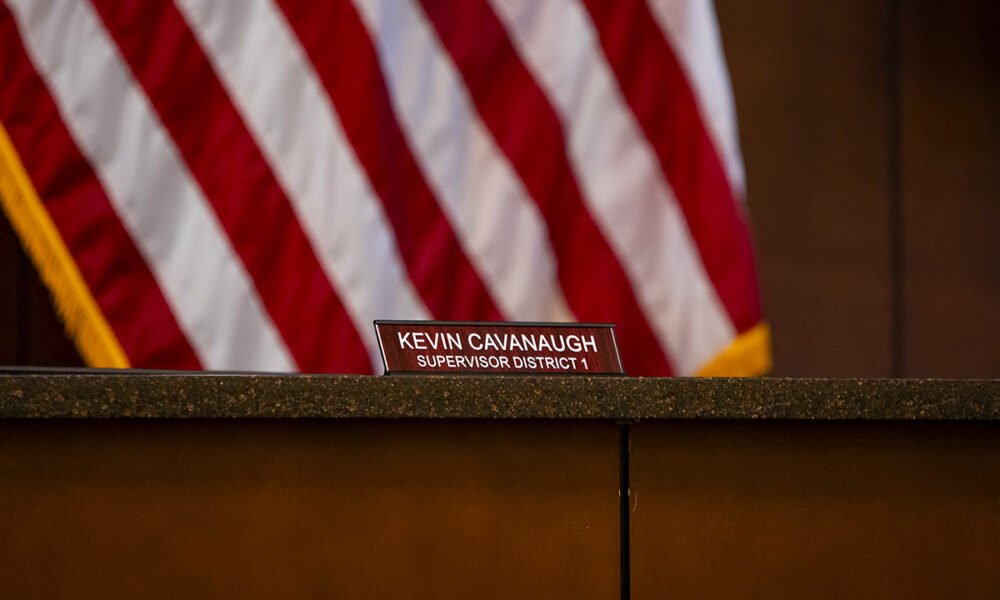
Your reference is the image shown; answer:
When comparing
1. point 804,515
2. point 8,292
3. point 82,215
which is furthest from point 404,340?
point 8,292

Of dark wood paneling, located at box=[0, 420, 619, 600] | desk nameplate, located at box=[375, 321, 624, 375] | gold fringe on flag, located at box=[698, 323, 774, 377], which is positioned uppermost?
gold fringe on flag, located at box=[698, 323, 774, 377]

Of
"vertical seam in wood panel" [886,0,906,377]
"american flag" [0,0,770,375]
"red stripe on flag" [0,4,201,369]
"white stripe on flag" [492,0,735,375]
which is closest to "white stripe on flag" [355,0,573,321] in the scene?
"american flag" [0,0,770,375]

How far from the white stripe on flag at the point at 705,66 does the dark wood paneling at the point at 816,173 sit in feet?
0.41

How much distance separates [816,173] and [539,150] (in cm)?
52

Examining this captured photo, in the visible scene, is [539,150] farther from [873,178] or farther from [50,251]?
[50,251]

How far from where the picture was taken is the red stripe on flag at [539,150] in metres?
1.48

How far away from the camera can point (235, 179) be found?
1.42m

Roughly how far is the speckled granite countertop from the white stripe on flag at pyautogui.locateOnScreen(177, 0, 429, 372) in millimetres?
883

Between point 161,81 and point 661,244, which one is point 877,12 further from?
point 161,81

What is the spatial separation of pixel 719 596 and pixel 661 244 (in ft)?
3.21

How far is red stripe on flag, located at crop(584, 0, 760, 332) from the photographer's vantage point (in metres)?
1.45

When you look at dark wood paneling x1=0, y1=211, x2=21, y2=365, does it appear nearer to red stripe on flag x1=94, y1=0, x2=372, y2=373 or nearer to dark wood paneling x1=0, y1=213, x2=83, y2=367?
dark wood paneling x1=0, y1=213, x2=83, y2=367

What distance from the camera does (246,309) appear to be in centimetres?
140

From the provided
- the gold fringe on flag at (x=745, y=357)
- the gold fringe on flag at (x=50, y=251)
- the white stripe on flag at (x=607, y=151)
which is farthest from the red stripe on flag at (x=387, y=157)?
the gold fringe on flag at (x=50, y=251)
